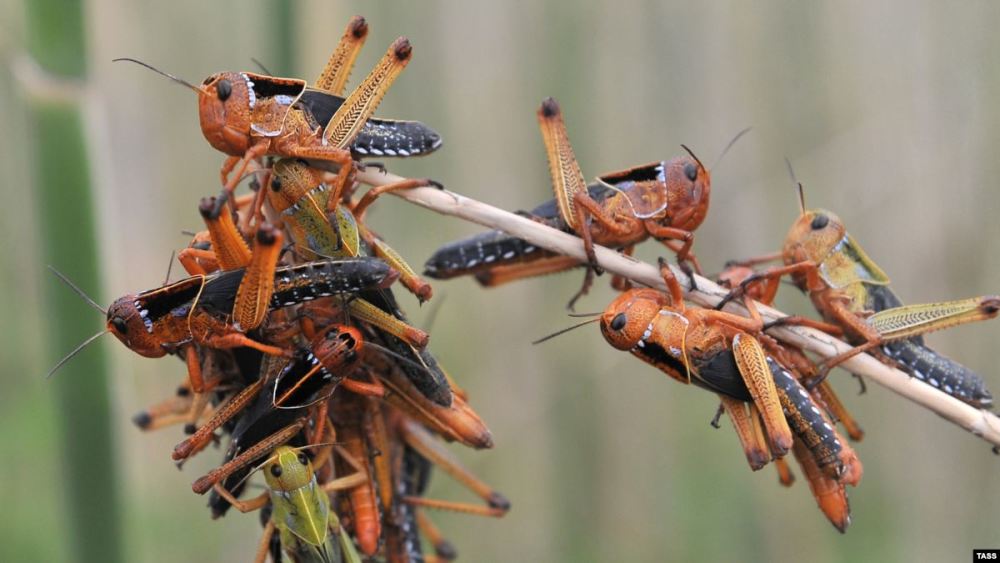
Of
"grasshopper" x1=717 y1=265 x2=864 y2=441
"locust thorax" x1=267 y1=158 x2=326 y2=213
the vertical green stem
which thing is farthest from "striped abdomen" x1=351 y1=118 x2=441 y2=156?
"grasshopper" x1=717 y1=265 x2=864 y2=441

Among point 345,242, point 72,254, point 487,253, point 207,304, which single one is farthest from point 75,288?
point 487,253

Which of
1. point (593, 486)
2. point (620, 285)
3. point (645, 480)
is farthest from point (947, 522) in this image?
point (620, 285)

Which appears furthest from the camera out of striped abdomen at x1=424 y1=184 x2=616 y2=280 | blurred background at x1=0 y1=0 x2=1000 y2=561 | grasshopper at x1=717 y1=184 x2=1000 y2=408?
blurred background at x1=0 y1=0 x2=1000 y2=561

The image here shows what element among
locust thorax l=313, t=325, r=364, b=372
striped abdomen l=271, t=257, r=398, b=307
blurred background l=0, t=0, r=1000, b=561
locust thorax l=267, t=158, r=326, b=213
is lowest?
blurred background l=0, t=0, r=1000, b=561

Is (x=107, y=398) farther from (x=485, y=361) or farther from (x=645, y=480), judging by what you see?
Result: (x=645, y=480)

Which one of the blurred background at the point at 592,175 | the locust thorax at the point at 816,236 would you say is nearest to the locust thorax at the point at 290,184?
the locust thorax at the point at 816,236

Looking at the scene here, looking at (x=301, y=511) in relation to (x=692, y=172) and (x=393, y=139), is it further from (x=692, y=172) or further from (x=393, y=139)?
(x=692, y=172)

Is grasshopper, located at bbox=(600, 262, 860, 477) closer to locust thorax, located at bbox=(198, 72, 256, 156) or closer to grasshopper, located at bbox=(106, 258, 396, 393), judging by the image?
grasshopper, located at bbox=(106, 258, 396, 393)
